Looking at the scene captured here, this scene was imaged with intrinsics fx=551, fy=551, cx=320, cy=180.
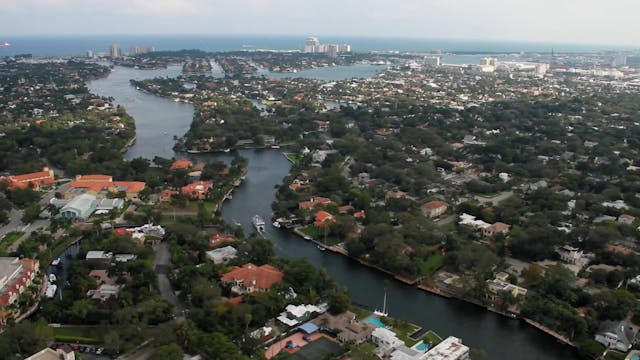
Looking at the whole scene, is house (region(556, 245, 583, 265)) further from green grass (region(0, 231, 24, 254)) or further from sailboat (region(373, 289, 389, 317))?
green grass (region(0, 231, 24, 254))

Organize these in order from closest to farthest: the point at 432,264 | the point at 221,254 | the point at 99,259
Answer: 1. the point at 99,259
2. the point at 221,254
3. the point at 432,264

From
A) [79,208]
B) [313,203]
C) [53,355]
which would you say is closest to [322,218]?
[313,203]

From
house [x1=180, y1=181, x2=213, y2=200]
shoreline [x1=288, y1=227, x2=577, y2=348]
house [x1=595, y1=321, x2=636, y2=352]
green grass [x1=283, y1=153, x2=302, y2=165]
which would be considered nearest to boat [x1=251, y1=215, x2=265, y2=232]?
shoreline [x1=288, y1=227, x2=577, y2=348]

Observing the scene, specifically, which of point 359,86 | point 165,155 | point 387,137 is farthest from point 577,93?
point 165,155

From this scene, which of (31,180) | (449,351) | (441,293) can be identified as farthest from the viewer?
(31,180)

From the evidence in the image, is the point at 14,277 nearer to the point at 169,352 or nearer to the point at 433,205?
the point at 169,352

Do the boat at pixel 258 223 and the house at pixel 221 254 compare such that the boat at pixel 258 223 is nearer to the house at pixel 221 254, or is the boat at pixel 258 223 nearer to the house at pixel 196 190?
the house at pixel 221 254
